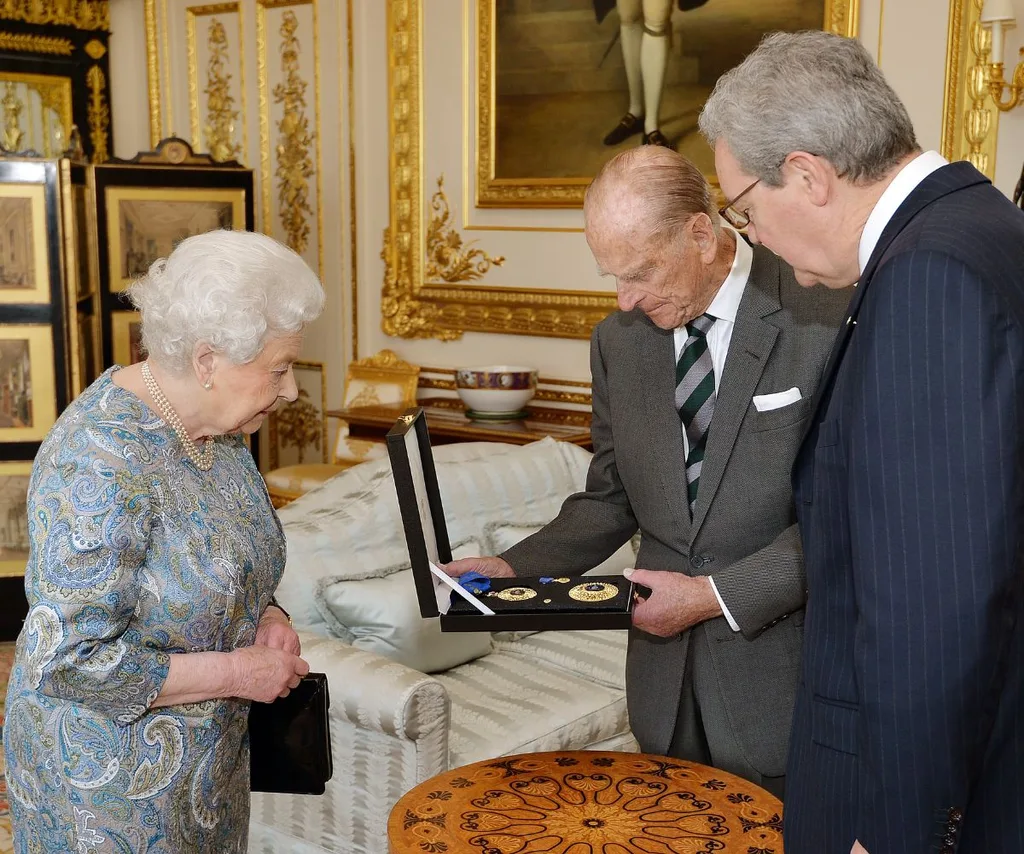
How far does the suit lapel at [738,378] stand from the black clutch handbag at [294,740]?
74 cm

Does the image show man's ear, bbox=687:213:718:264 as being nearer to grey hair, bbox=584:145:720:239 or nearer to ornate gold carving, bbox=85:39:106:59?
grey hair, bbox=584:145:720:239

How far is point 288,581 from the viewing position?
10.3 feet

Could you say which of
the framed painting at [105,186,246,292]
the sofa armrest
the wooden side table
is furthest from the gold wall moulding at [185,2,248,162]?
the sofa armrest

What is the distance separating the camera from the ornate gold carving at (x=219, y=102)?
655cm

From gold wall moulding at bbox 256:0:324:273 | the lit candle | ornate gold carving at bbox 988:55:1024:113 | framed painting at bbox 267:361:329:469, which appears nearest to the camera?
the lit candle

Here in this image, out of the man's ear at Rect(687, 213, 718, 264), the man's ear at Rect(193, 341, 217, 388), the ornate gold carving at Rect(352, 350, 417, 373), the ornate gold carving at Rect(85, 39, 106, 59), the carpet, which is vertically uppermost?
the ornate gold carving at Rect(85, 39, 106, 59)

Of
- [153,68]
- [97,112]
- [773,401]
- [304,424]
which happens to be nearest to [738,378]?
[773,401]

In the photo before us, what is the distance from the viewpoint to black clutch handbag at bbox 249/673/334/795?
1.96 meters

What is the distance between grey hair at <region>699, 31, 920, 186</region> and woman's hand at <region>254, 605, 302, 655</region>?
Result: 3.74ft

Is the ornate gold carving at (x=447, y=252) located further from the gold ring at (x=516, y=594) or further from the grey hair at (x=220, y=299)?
the grey hair at (x=220, y=299)

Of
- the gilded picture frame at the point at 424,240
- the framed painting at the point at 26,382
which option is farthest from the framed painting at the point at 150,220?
the gilded picture frame at the point at 424,240

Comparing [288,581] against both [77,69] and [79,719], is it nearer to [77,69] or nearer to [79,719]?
[79,719]

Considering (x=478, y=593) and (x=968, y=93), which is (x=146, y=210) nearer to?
(x=968, y=93)

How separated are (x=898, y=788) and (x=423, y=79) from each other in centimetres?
511
